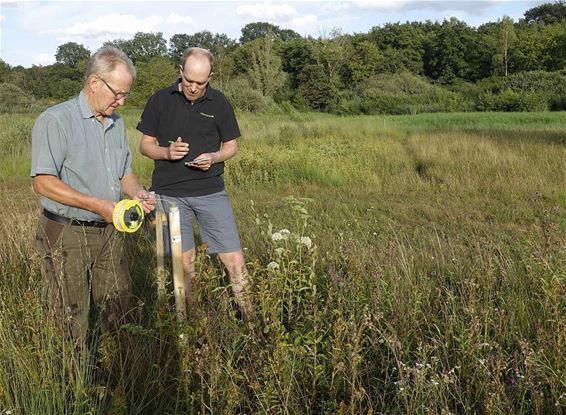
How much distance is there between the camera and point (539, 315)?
347 cm

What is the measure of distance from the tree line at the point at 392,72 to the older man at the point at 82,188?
848 inches

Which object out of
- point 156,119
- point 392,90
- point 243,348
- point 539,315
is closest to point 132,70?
point 156,119

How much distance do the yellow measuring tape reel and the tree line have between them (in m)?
21.9

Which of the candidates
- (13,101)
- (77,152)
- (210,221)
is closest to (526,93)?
(13,101)

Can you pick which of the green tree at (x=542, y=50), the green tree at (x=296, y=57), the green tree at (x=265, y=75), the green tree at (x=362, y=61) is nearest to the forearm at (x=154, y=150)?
the green tree at (x=265, y=75)

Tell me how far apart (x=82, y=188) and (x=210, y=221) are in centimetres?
110

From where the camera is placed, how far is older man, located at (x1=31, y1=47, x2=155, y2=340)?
9.97ft

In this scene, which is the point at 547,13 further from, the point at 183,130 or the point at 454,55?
the point at 183,130

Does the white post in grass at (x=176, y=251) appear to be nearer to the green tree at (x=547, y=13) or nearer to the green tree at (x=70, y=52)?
the green tree at (x=547, y=13)

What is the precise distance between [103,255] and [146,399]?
957mm

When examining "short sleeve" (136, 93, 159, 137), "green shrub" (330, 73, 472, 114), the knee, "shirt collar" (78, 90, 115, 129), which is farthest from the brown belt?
"green shrub" (330, 73, 472, 114)

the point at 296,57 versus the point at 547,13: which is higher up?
the point at 547,13

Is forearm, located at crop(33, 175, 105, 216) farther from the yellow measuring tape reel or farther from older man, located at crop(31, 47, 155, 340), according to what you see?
the yellow measuring tape reel

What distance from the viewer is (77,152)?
3.19 m
